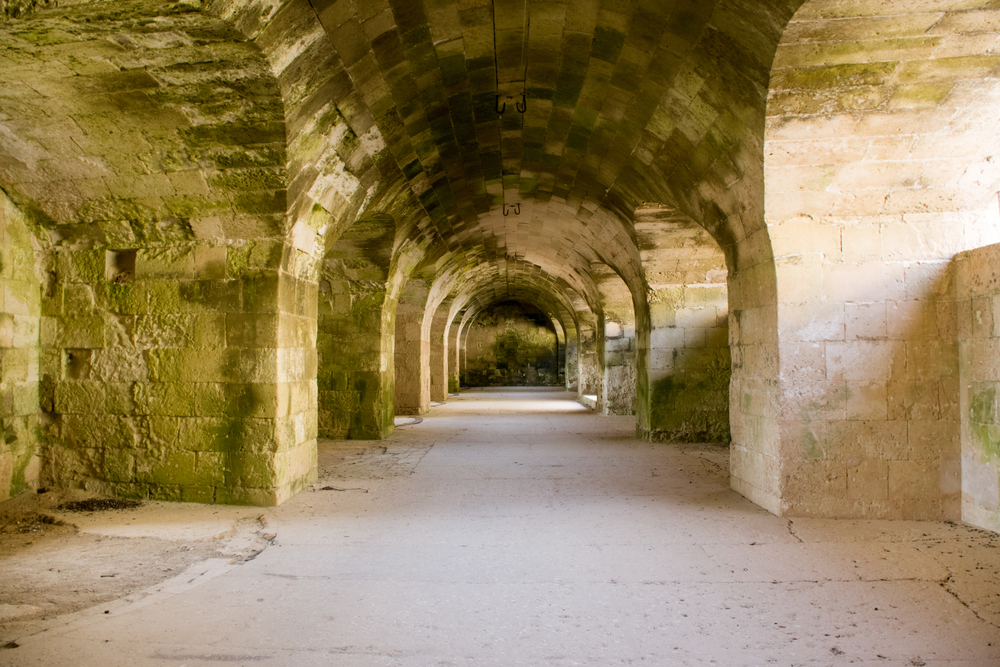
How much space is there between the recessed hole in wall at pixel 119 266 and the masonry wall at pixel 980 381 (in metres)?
6.06

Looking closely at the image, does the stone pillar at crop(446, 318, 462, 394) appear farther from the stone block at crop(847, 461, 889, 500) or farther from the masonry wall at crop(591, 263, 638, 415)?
the stone block at crop(847, 461, 889, 500)

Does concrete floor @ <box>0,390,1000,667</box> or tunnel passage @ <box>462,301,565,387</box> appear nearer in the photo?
concrete floor @ <box>0,390,1000,667</box>

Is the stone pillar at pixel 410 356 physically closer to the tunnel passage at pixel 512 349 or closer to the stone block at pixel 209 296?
the stone block at pixel 209 296

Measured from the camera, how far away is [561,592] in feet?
9.84

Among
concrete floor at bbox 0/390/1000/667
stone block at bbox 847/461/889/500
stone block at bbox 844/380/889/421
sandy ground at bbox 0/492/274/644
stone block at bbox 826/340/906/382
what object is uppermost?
stone block at bbox 826/340/906/382

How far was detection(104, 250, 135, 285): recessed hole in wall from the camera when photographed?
16.0 ft

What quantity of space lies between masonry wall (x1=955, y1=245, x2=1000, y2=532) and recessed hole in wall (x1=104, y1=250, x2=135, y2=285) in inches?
239

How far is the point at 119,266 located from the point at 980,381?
629 cm

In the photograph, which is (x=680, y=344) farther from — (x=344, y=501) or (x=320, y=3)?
(x=320, y=3)

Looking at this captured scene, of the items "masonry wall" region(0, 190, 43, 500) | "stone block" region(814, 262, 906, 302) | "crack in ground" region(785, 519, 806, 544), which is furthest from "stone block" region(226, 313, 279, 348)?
"stone block" region(814, 262, 906, 302)

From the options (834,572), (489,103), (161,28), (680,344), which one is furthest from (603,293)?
(161,28)

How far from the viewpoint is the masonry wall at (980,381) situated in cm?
385

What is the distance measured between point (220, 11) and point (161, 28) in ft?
1.30

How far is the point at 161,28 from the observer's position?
3.14 m
